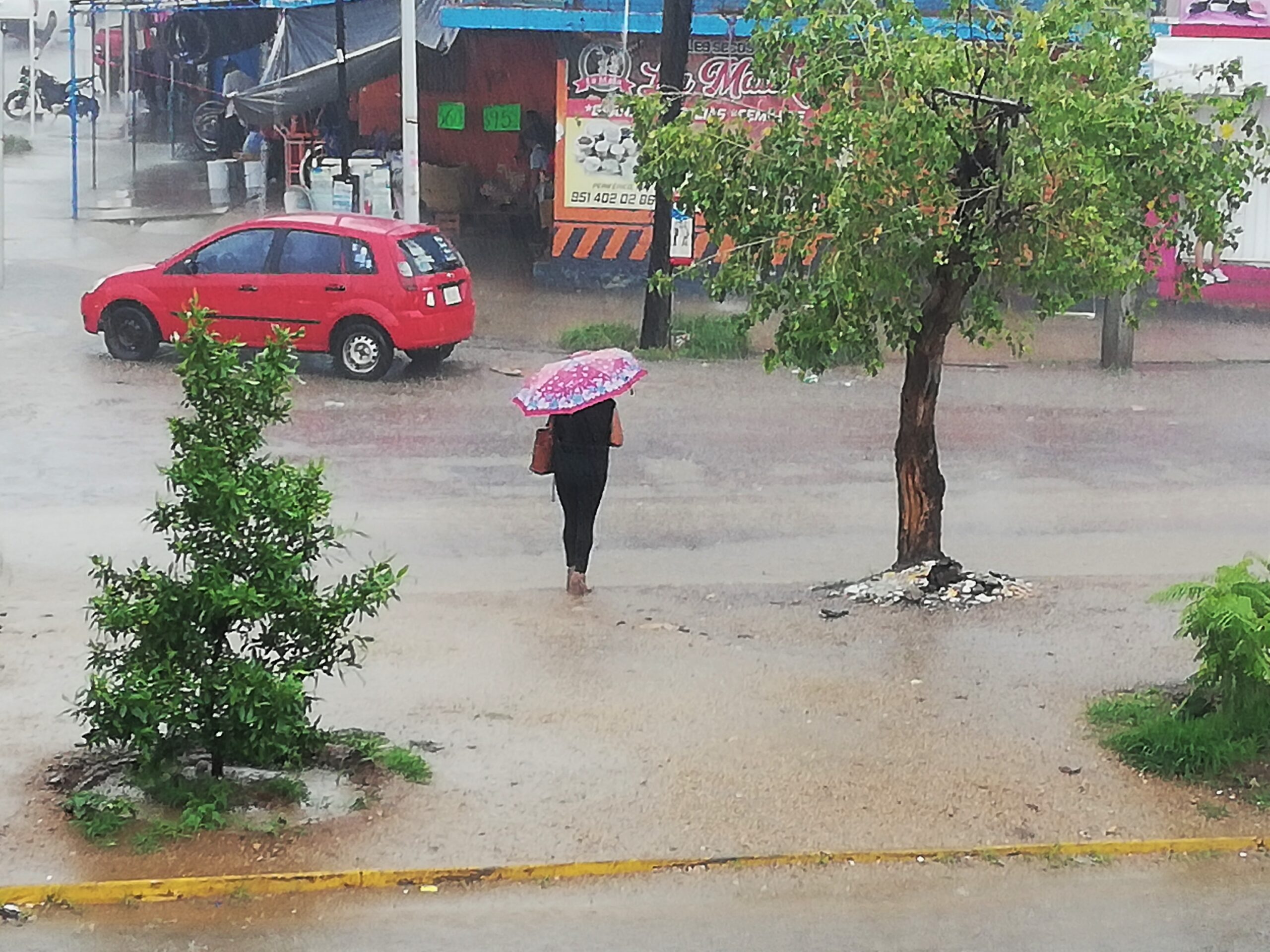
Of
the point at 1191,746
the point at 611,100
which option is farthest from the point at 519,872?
the point at 611,100

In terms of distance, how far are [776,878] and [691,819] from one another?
531 mm

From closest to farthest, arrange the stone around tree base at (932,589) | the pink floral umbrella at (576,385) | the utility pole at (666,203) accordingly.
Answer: the pink floral umbrella at (576,385), the stone around tree base at (932,589), the utility pole at (666,203)

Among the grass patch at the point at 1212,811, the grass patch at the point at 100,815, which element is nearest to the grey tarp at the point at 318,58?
the grass patch at the point at 100,815

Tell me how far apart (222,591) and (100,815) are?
99cm

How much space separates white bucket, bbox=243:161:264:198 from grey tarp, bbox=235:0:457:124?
173 inches

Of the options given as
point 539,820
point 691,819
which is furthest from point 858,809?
point 539,820

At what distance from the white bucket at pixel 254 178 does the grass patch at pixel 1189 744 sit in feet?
78.0

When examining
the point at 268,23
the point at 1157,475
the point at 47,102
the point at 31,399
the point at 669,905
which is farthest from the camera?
the point at 47,102

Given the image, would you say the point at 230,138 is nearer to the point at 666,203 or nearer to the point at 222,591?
the point at 666,203

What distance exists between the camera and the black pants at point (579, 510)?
10.7 meters

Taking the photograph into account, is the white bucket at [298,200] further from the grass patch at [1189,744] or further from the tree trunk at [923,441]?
the grass patch at [1189,744]

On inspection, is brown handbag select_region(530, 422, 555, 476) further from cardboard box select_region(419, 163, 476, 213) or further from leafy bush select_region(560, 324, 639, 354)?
cardboard box select_region(419, 163, 476, 213)

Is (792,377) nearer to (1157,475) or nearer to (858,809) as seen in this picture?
(1157,475)

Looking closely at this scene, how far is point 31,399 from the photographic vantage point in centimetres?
1630
